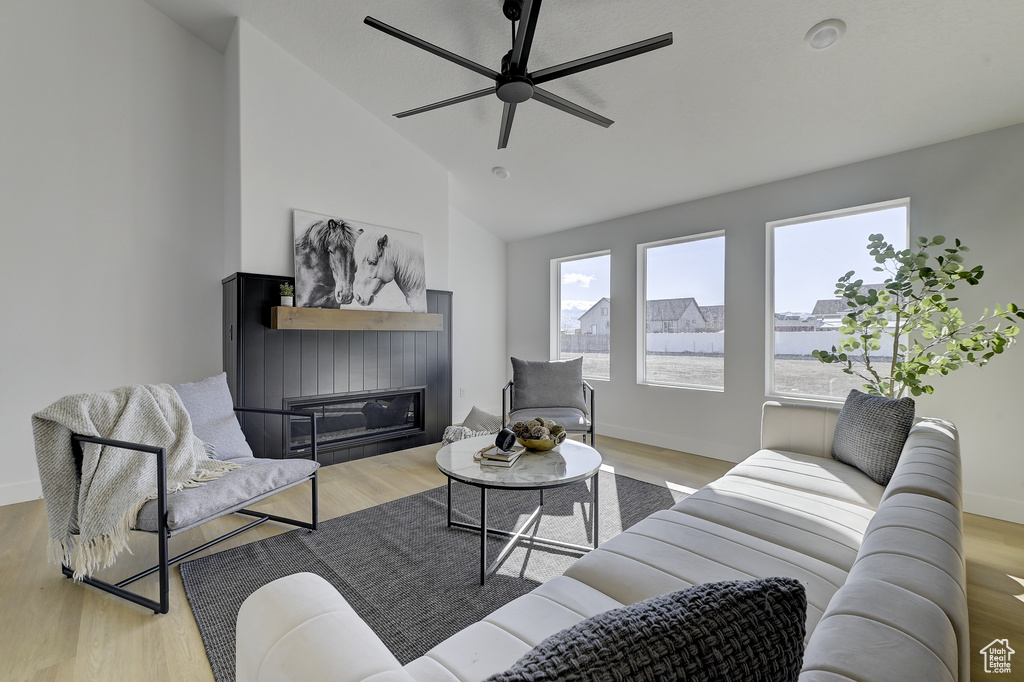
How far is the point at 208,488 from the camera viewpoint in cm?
192

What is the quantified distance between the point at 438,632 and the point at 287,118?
12.0ft

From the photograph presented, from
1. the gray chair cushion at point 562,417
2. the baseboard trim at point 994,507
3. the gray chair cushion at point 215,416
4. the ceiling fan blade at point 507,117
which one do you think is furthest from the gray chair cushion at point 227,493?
the baseboard trim at point 994,507

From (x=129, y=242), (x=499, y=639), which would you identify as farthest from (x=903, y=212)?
(x=129, y=242)

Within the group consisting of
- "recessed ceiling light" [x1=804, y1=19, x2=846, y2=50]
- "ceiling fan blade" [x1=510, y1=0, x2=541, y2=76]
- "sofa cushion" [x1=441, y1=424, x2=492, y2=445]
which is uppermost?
"recessed ceiling light" [x1=804, y1=19, x2=846, y2=50]

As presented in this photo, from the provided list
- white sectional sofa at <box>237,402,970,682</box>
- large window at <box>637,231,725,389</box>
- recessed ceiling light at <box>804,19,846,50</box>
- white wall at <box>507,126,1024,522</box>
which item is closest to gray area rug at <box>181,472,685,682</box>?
white sectional sofa at <box>237,402,970,682</box>

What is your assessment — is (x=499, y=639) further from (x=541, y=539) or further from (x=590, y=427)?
(x=590, y=427)

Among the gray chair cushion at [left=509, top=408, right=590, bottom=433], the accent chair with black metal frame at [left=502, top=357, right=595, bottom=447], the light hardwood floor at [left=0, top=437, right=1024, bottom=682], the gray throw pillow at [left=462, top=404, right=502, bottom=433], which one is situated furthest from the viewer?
the gray throw pillow at [left=462, top=404, right=502, bottom=433]

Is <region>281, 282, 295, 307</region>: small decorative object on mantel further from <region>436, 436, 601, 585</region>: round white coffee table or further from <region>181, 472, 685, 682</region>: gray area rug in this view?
<region>436, 436, 601, 585</region>: round white coffee table

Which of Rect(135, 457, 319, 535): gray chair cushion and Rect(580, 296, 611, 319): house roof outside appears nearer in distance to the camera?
Rect(135, 457, 319, 535): gray chair cushion

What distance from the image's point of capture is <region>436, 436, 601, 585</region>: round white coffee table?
1.86 m

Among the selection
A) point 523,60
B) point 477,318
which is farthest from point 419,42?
point 477,318

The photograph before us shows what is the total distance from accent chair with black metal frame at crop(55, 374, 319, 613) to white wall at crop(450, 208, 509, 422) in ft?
9.14

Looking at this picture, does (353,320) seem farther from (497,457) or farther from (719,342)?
(719,342)

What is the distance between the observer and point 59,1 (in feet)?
9.53
